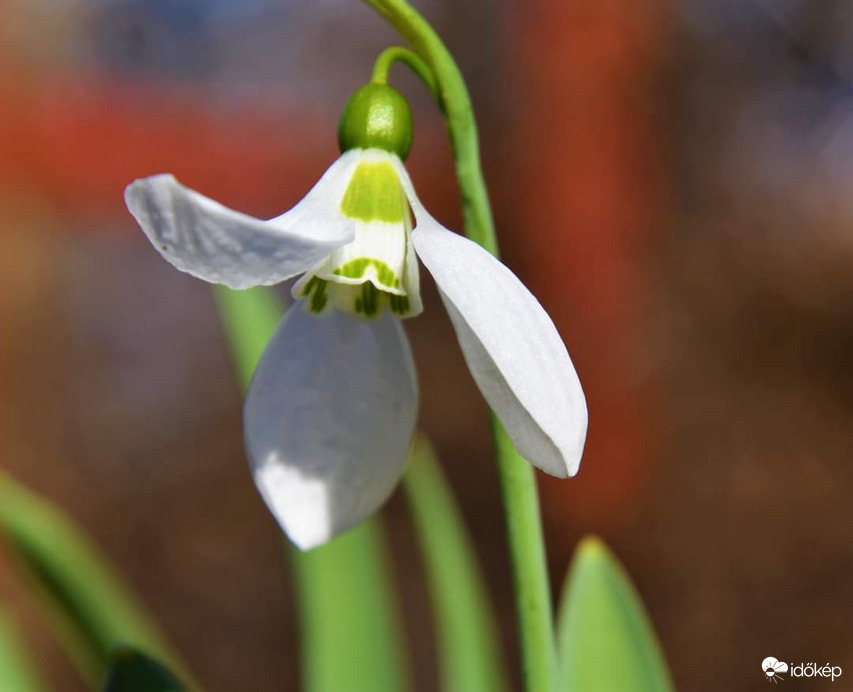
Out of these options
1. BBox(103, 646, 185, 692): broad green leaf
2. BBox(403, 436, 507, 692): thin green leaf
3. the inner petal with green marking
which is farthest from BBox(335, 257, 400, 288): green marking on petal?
BBox(403, 436, 507, 692): thin green leaf

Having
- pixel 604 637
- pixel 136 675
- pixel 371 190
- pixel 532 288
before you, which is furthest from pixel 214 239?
pixel 532 288

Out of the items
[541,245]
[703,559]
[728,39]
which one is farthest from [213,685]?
[728,39]

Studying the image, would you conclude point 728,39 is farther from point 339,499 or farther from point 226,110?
point 339,499

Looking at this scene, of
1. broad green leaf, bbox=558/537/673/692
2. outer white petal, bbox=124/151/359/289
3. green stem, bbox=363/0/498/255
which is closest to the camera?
outer white petal, bbox=124/151/359/289

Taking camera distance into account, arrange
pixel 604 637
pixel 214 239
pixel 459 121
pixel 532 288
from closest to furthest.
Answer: pixel 214 239 < pixel 459 121 < pixel 604 637 < pixel 532 288

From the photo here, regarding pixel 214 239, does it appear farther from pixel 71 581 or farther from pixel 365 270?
pixel 71 581

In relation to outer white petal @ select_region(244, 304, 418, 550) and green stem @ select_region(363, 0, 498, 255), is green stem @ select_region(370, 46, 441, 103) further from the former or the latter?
outer white petal @ select_region(244, 304, 418, 550)
